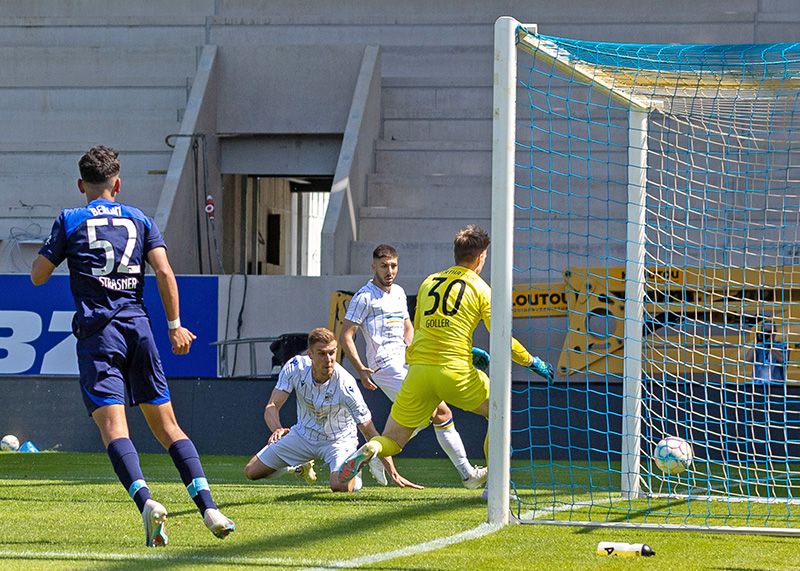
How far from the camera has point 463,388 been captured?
7766 mm

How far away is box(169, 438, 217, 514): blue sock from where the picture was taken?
568 centimetres

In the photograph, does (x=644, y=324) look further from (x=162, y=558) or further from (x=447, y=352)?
(x=162, y=558)

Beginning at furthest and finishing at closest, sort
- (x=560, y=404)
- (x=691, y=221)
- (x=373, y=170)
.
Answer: (x=373, y=170)
(x=691, y=221)
(x=560, y=404)

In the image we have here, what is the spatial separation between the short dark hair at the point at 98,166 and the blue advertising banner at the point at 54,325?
322 inches

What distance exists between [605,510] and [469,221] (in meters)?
9.25

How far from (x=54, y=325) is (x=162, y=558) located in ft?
30.2

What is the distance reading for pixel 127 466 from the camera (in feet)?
18.7

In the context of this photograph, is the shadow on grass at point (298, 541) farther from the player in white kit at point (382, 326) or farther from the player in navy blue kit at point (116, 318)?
the player in white kit at point (382, 326)

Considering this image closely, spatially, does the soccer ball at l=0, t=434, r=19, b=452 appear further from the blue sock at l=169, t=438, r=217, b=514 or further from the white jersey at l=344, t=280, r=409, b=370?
the blue sock at l=169, t=438, r=217, b=514

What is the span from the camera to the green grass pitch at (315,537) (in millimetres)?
5379

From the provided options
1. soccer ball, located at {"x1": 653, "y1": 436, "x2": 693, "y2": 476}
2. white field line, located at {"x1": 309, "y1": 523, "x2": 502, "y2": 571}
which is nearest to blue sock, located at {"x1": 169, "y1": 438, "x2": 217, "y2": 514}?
white field line, located at {"x1": 309, "y1": 523, "x2": 502, "y2": 571}

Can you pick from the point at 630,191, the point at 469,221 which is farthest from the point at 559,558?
the point at 469,221

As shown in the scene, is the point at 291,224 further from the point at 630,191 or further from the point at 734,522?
the point at 734,522

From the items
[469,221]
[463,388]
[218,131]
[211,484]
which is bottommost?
[211,484]
